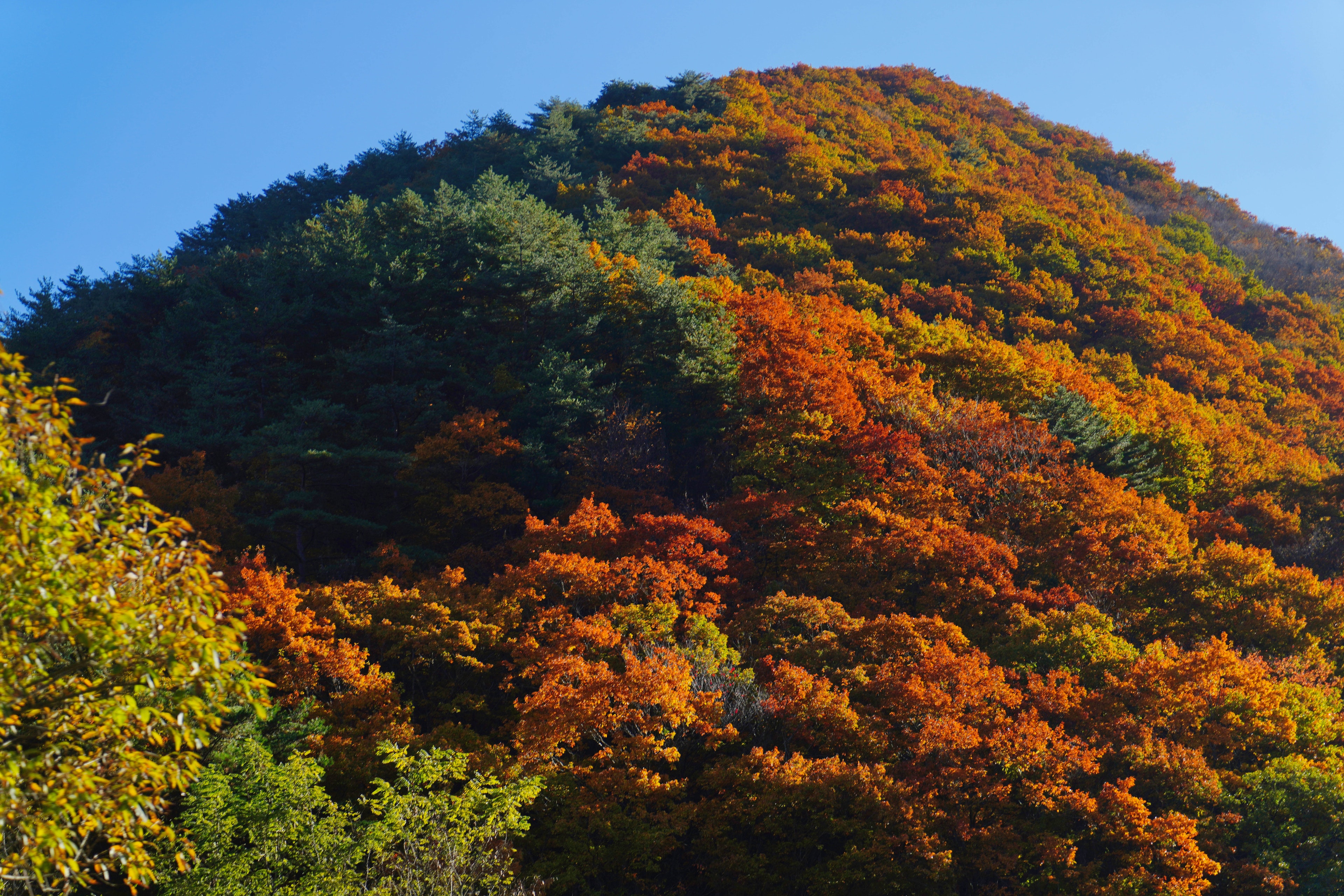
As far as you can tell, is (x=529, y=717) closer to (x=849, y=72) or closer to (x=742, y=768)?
(x=742, y=768)

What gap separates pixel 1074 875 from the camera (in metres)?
15.6

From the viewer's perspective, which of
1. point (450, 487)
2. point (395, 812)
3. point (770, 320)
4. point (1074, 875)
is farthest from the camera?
point (770, 320)

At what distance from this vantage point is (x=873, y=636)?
2138 centimetres

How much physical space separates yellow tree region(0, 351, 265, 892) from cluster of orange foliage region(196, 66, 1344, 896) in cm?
1055

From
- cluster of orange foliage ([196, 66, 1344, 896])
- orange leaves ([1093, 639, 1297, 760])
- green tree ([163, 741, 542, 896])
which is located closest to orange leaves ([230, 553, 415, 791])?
cluster of orange foliage ([196, 66, 1344, 896])

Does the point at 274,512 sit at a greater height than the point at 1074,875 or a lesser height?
greater

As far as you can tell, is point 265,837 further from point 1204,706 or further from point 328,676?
point 1204,706

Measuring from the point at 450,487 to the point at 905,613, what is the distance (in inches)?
599

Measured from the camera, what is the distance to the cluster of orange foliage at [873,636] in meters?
16.7

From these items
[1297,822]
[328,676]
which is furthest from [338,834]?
[1297,822]

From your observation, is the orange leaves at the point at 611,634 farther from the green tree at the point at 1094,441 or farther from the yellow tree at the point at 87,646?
the green tree at the point at 1094,441

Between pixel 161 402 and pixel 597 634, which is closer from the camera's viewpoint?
pixel 597 634

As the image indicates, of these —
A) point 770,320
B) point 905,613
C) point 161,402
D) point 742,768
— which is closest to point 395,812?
point 742,768

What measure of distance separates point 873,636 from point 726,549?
6215mm
